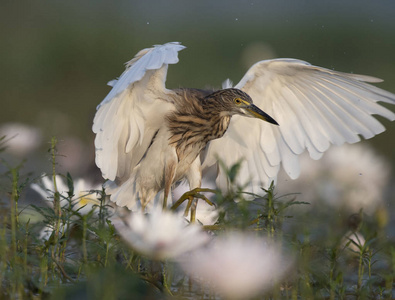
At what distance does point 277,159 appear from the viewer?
3.61 m

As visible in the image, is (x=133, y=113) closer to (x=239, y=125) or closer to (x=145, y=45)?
(x=239, y=125)

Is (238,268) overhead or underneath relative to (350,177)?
overhead

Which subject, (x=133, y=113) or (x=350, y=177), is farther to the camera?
(x=133, y=113)

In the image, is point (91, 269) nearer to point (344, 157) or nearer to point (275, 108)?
point (344, 157)

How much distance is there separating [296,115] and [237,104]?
0.99ft

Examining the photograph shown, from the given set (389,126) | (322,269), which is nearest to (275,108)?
(322,269)

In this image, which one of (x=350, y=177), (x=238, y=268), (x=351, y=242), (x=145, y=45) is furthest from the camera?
(x=145, y=45)

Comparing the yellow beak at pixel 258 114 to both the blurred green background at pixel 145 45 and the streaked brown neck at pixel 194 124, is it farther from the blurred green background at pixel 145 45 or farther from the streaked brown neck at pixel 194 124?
the blurred green background at pixel 145 45

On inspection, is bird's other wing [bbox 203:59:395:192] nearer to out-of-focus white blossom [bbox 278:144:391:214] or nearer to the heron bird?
the heron bird

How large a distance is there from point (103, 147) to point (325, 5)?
12.8m

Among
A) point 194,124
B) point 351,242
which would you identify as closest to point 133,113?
point 194,124

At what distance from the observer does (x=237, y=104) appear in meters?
3.42

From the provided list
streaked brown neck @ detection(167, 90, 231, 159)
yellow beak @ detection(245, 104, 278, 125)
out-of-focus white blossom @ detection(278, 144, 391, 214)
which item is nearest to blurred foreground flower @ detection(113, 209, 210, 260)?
out-of-focus white blossom @ detection(278, 144, 391, 214)

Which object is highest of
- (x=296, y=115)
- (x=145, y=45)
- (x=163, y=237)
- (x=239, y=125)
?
(x=163, y=237)
